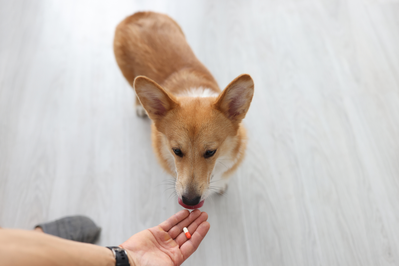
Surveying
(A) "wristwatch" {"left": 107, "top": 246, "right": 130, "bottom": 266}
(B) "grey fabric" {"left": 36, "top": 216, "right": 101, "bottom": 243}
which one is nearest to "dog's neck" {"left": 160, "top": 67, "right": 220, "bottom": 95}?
(A) "wristwatch" {"left": 107, "top": 246, "right": 130, "bottom": 266}

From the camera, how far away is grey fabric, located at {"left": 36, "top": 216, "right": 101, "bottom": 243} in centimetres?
168

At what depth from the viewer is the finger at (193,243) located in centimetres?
133

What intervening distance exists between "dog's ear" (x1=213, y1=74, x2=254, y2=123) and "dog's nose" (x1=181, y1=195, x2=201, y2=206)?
17.1 inches

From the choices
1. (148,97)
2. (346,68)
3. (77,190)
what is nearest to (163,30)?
(148,97)

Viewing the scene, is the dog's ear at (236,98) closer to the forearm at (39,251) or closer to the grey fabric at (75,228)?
the forearm at (39,251)

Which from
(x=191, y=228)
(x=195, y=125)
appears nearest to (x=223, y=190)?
(x=191, y=228)

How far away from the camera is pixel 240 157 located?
1.59 meters

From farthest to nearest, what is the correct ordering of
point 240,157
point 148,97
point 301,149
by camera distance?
point 301,149 < point 240,157 < point 148,97

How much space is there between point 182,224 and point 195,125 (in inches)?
22.5

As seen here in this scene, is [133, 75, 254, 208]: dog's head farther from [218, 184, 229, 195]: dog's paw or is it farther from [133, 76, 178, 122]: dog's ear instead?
[218, 184, 229, 195]: dog's paw

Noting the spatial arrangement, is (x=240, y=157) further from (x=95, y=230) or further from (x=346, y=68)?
(x=346, y=68)

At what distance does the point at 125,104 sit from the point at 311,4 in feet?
6.68

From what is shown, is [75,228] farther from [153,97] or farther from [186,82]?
[186,82]

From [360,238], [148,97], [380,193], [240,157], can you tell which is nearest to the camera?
[148,97]
